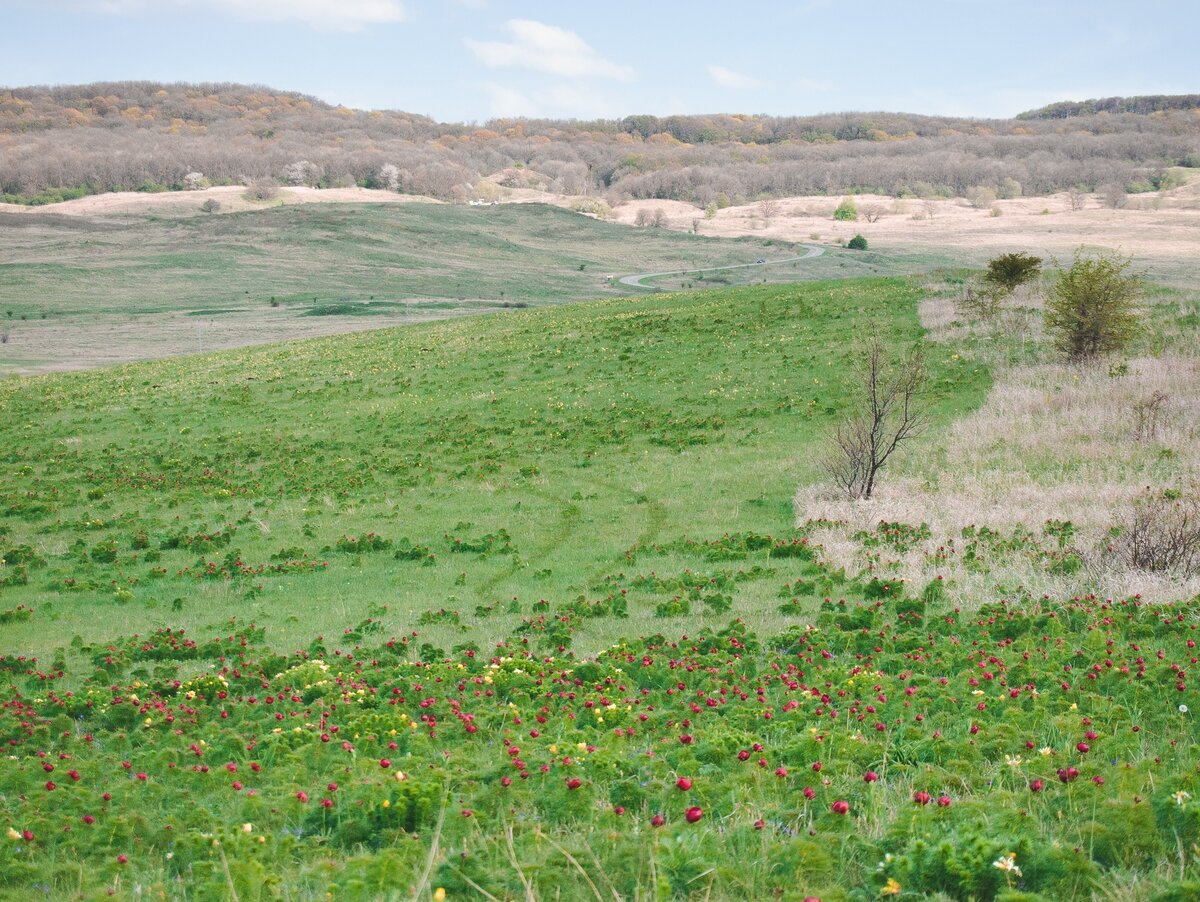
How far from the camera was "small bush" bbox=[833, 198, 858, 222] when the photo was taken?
165 metres

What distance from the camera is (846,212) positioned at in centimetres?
16688

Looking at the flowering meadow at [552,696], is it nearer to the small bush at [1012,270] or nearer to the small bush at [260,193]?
the small bush at [1012,270]

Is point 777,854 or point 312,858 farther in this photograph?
point 312,858

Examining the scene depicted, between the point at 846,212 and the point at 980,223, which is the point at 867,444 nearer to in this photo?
the point at 980,223

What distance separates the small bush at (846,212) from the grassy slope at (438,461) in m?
122

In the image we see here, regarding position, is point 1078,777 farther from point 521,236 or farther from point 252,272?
point 521,236

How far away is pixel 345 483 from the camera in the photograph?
26453 mm

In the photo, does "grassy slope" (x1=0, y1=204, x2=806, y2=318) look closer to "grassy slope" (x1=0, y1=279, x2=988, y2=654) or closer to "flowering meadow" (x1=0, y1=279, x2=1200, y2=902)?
"grassy slope" (x1=0, y1=279, x2=988, y2=654)

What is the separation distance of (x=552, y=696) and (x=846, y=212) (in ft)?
555

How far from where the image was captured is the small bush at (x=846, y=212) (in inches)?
6501

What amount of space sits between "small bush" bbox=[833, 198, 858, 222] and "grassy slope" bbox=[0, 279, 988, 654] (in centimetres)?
12198

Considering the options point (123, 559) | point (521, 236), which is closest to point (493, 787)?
point (123, 559)

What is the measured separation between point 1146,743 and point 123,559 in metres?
19.5

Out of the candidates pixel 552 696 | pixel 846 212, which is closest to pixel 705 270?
pixel 846 212
